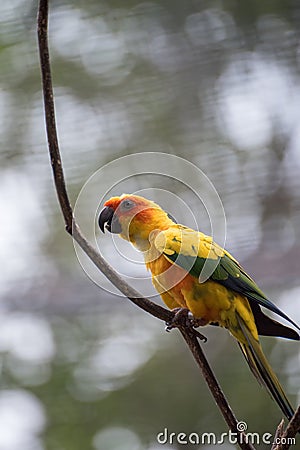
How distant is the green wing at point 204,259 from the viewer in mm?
1071

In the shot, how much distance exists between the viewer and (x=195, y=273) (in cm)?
112

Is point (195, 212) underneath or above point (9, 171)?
underneath

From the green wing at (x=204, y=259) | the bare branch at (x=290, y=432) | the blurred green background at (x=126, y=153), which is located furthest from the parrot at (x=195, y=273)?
the blurred green background at (x=126, y=153)

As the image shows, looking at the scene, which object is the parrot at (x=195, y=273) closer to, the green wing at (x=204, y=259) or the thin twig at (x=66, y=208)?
the green wing at (x=204, y=259)

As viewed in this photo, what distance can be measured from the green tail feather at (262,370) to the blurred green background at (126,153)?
0.96 metres

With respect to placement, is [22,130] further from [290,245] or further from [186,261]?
[186,261]

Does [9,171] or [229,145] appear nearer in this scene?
[229,145]

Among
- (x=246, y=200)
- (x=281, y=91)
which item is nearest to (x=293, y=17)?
(x=281, y=91)

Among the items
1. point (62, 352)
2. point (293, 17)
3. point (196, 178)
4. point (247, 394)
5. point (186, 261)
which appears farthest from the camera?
point (62, 352)

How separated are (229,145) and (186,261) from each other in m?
1.19

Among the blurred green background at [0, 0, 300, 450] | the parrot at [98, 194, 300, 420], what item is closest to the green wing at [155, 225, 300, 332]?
the parrot at [98, 194, 300, 420]

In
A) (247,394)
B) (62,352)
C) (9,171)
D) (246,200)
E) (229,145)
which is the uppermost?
(9,171)

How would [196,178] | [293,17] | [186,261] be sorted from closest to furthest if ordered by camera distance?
[196,178] < [186,261] < [293,17]

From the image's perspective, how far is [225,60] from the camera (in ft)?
7.04
